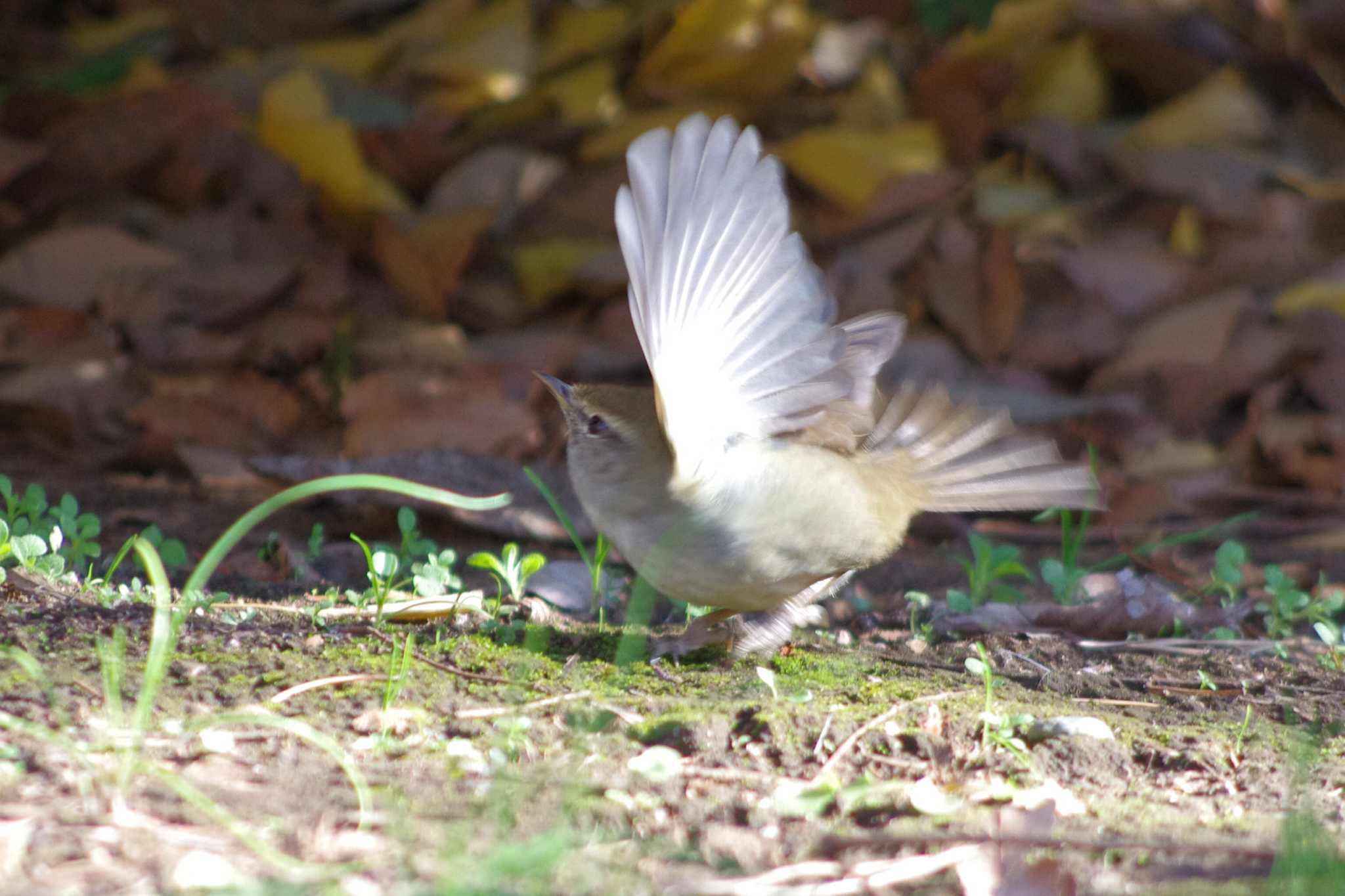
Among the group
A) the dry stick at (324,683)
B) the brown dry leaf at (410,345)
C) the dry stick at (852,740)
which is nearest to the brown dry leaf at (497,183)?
the brown dry leaf at (410,345)

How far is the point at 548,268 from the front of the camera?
6105mm

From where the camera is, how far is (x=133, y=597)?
3012 millimetres

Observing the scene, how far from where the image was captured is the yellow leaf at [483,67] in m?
6.70

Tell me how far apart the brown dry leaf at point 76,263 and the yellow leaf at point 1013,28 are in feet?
12.4

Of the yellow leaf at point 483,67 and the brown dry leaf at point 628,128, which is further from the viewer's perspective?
the yellow leaf at point 483,67

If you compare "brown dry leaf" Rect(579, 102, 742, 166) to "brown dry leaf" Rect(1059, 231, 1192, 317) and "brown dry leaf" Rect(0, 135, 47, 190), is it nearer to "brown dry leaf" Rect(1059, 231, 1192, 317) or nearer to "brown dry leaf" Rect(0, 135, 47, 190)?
"brown dry leaf" Rect(1059, 231, 1192, 317)

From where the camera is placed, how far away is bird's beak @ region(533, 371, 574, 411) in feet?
10.5

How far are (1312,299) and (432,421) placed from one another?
359cm

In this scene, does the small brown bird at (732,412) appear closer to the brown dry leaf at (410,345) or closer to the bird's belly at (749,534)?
the bird's belly at (749,534)

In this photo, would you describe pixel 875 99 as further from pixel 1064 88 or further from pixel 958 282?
pixel 958 282

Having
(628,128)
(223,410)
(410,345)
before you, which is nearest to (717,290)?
(223,410)

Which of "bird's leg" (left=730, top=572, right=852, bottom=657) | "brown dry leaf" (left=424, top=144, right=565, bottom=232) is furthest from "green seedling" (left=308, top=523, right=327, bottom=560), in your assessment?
"brown dry leaf" (left=424, top=144, right=565, bottom=232)

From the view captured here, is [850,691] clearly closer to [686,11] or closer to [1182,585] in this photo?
[1182,585]

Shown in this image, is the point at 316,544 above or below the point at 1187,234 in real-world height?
below
